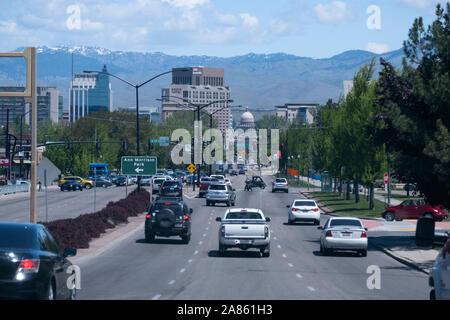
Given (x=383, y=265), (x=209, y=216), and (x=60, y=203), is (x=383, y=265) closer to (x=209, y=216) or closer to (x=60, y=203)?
(x=209, y=216)

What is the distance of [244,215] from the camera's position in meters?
27.9

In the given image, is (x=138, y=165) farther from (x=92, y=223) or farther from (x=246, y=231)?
(x=246, y=231)

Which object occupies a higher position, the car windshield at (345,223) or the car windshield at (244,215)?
the car windshield at (244,215)

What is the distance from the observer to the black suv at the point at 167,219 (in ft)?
101

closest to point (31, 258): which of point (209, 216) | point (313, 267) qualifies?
point (313, 267)

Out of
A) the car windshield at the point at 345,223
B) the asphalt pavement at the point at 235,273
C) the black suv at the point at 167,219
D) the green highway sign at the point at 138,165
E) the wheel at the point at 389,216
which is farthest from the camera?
the green highway sign at the point at 138,165

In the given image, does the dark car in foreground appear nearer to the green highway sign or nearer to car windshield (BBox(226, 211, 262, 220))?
car windshield (BBox(226, 211, 262, 220))

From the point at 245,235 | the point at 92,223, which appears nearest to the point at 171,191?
the point at 92,223

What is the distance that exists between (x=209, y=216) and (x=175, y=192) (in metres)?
9.04

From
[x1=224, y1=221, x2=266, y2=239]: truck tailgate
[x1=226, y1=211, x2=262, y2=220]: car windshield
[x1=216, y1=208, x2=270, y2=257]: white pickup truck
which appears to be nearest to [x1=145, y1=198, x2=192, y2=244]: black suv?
[x1=226, y1=211, x2=262, y2=220]: car windshield

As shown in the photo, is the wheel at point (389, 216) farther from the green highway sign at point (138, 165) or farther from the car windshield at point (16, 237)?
the car windshield at point (16, 237)

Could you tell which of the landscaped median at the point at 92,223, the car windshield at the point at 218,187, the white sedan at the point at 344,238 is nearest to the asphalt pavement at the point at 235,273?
the white sedan at the point at 344,238

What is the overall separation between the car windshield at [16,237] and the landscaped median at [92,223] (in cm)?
1340

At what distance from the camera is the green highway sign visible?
5156cm
